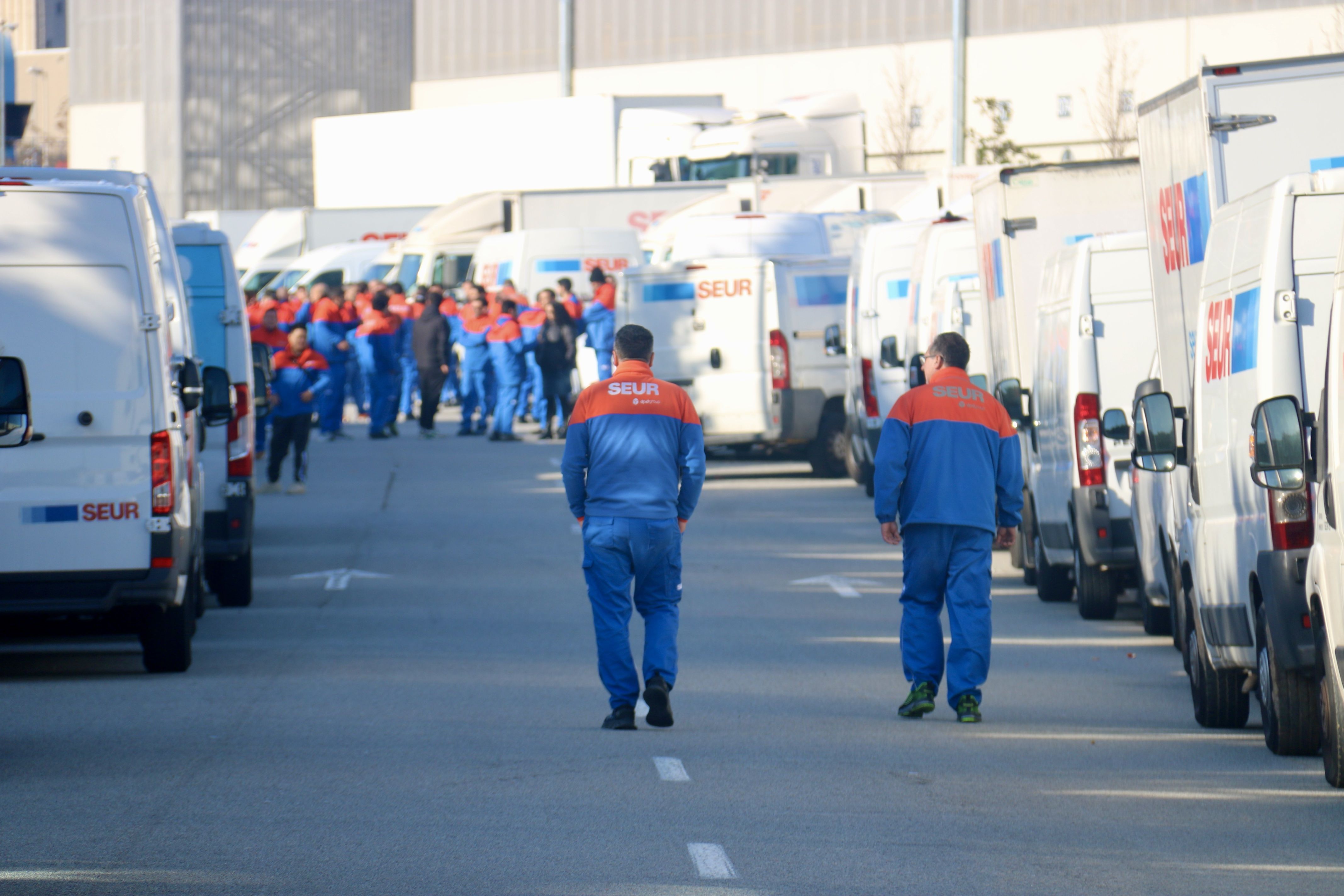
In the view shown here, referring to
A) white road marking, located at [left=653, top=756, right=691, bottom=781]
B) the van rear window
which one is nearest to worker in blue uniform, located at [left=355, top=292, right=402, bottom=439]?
the van rear window

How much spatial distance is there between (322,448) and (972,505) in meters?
18.4

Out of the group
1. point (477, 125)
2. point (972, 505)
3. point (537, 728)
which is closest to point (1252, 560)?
point (972, 505)

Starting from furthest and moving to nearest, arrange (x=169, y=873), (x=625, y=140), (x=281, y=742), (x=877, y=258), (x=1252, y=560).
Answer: (x=625, y=140), (x=877, y=258), (x=281, y=742), (x=1252, y=560), (x=169, y=873)

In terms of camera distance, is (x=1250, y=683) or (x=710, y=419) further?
(x=710, y=419)

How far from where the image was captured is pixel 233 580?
13781 mm

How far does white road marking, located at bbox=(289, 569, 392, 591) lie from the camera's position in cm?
1493

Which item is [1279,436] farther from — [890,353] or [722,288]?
[722,288]

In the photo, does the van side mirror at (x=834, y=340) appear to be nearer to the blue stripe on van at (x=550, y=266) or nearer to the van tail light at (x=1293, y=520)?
the blue stripe on van at (x=550, y=266)

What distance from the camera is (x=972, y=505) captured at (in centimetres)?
965

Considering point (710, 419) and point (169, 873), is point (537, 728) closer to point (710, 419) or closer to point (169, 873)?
point (169, 873)

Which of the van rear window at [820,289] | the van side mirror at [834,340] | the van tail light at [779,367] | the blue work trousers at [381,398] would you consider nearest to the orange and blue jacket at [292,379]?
the van tail light at [779,367]

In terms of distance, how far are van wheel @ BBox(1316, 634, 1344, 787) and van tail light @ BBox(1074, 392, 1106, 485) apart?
4.97 m

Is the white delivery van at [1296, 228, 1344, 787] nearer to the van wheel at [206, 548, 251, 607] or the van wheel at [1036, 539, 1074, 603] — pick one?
the van wheel at [1036, 539, 1074, 603]

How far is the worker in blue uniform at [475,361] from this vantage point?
1136 inches
